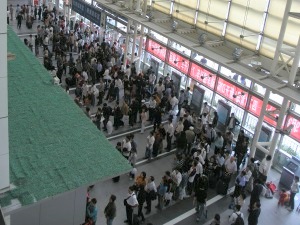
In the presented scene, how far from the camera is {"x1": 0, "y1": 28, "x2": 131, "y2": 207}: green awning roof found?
231 inches

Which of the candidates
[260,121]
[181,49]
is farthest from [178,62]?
[260,121]

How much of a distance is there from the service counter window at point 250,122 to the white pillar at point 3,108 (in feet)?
32.7

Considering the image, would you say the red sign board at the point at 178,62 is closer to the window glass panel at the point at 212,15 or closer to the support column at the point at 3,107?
the window glass panel at the point at 212,15

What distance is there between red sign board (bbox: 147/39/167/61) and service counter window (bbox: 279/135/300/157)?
722cm

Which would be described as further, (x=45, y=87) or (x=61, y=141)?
(x=45, y=87)

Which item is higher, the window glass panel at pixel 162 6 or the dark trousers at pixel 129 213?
the window glass panel at pixel 162 6

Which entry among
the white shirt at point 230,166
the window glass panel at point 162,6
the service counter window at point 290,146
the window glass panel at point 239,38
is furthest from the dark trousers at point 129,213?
the window glass panel at point 162,6

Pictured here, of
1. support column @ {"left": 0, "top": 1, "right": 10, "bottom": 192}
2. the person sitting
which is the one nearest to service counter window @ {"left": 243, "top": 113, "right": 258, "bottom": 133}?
the person sitting

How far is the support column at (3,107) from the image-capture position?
4.48 meters

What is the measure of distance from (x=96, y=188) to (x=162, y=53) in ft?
28.9

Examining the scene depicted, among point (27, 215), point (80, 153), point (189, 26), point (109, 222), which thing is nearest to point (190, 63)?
point (189, 26)

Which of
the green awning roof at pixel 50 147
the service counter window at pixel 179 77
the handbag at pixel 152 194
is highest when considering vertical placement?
the green awning roof at pixel 50 147

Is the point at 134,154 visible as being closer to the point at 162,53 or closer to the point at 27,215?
the point at 27,215

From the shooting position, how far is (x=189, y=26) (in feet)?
48.0
